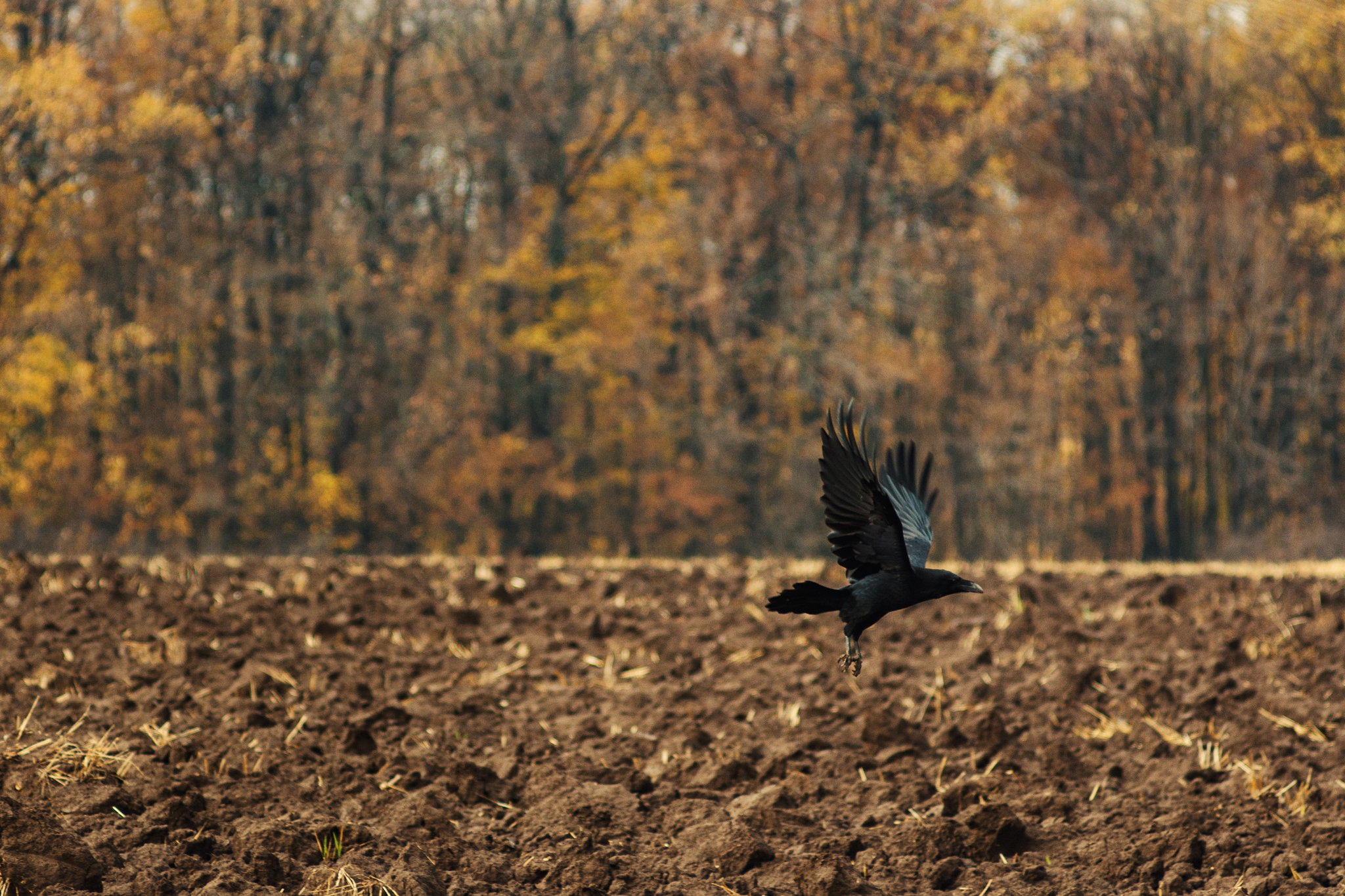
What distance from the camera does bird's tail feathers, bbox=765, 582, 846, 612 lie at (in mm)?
3941

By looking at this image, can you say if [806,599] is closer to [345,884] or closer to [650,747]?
[345,884]

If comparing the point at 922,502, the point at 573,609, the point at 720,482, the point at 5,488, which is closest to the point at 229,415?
the point at 5,488

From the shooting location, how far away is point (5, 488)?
23.0 m

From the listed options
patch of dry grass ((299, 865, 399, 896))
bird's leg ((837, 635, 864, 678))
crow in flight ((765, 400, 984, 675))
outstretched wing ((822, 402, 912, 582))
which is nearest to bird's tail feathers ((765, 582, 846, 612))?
crow in flight ((765, 400, 984, 675))

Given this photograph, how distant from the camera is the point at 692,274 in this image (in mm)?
27062

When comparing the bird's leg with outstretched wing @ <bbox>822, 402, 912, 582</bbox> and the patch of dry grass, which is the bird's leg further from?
the patch of dry grass

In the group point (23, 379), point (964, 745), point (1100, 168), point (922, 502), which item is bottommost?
point (964, 745)

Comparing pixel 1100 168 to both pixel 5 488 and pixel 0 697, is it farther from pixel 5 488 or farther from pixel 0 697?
pixel 0 697

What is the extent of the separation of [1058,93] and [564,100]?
33.1 feet

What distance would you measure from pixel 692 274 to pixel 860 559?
75.7ft

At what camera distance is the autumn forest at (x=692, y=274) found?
25234 millimetres

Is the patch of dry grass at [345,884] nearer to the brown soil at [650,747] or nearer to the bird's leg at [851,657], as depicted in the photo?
the brown soil at [650,747]

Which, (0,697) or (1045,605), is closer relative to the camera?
(0,697)

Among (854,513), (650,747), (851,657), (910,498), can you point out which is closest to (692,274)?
(650,747)
